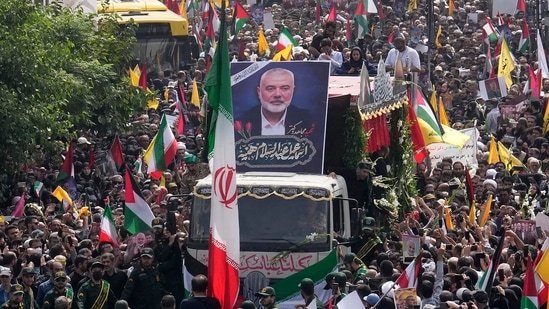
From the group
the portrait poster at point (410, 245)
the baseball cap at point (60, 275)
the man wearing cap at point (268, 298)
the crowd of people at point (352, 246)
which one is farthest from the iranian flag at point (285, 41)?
the man wearing cap at point (268, 298)

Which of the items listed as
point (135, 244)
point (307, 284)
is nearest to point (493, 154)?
point (135, 244)

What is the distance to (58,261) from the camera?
20.1 m

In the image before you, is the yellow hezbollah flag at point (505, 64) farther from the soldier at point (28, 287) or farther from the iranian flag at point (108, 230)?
the soldier at point (28, 287)

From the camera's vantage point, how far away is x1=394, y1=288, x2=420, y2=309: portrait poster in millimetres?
17781

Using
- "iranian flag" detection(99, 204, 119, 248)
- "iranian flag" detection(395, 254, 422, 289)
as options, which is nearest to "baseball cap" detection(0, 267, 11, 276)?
"iranian flag" detection(99, 204, 119, 248)

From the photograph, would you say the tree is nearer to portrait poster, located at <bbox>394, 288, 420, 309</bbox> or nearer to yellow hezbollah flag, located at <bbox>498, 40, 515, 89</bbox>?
yellow hezbollah flag, located at <bbox>498, 40, 515, 89</bbox>

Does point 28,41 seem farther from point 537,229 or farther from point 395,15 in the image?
point 395,15

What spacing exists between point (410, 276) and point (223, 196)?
2.14 m

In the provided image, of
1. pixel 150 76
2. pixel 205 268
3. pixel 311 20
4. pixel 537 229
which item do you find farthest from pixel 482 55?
pixel 205 268

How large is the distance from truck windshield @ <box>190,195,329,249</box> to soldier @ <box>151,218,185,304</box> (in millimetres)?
586

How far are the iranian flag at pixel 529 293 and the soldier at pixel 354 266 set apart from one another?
225cm

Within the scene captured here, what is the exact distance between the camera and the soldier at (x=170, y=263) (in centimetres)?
2095

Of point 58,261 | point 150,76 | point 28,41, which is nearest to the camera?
point 58,261

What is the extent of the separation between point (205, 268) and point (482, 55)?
2046cm
